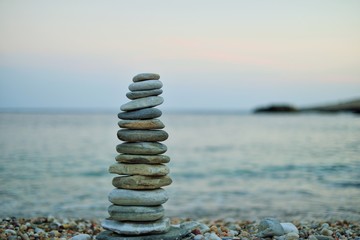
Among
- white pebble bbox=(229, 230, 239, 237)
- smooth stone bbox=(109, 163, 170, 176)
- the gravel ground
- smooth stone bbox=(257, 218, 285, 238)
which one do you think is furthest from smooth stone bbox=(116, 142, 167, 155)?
smooth stone bbox=(257, 218, 285, 238)

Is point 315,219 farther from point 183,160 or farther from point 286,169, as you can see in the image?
point 183,160

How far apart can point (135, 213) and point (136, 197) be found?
24 cm

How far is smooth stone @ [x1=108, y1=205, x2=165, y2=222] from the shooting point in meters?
7.85

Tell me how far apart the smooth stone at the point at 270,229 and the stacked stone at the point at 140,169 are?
1.82m

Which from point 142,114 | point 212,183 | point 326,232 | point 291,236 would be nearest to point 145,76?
point 142,114

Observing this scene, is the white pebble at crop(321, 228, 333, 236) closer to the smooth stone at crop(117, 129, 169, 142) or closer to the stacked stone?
the stacked stone

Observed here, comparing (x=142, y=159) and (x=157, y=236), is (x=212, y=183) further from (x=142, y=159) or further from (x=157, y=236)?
(x=142, y=159)

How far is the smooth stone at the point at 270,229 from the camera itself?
892 centimetres

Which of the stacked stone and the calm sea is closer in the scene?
the stacked stone

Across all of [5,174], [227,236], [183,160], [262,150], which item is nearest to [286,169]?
[183,160]

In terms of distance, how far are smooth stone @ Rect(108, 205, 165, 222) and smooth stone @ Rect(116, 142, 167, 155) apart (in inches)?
32.9

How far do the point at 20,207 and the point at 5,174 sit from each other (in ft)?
23.7

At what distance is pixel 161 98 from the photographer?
8.25 metres

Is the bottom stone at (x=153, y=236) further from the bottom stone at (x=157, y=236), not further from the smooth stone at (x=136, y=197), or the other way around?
the smooth stone at (x=136, y=197)
